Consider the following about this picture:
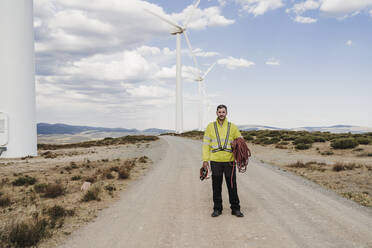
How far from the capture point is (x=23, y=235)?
16.1ft

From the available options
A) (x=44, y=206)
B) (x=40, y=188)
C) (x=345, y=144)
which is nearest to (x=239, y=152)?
(x=44, y=206)

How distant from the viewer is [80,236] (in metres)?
5.34

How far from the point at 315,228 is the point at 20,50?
23752 mm

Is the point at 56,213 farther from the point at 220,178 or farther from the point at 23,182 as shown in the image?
the point at 23,182

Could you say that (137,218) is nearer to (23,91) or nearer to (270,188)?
(270,188)

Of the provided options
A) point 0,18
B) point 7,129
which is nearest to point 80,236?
point 7,129

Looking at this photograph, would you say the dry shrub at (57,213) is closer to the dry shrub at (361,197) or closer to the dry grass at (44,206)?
the dry grass at (44,206)

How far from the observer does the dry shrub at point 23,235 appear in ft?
16.0

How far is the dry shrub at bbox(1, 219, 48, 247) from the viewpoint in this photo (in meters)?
4.86

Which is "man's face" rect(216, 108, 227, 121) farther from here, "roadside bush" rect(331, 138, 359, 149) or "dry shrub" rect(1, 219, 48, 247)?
"roadside bush" rect(331, 138, 359, 149)

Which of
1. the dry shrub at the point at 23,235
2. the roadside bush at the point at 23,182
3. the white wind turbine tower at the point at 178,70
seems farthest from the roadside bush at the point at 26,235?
the white wind turbine tower at the point at 178,70

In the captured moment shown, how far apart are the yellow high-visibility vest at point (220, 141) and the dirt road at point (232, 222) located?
4.50 ft

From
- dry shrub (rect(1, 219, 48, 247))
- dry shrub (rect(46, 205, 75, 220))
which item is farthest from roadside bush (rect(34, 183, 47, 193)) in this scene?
dry shrub (rect(1, 219, 48, 247))

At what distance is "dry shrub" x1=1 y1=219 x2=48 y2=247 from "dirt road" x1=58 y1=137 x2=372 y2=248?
559 millimetres
